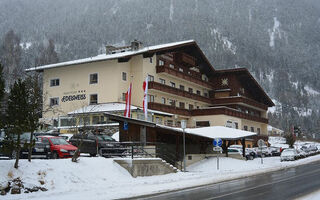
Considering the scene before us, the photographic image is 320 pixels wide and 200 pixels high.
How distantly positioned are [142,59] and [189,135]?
23.2 meters

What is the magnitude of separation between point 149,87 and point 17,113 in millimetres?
35722

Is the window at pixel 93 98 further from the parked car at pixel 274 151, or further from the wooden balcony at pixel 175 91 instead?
the parked car at pixel 274 151

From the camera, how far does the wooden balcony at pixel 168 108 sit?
52.1 meters

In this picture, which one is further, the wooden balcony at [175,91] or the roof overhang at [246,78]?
the roof overhang at [246,78]

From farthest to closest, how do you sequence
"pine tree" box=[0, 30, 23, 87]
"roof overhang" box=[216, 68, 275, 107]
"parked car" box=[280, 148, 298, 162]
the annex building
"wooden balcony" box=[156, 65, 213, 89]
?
"pine tree" box=[0, 30, 23, 87], "roof overhang" box=[216, 68, 275, 107], "wooden balcony" box=[156, 65, 213, 89], the annex building, "parked car" box=[280, 148, 298, 162]

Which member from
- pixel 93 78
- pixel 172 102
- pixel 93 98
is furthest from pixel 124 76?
pixel 172 102

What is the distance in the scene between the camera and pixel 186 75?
61219 millimetres

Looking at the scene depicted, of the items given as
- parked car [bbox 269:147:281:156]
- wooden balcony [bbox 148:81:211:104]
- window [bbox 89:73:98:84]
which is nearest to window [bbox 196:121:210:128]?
wooden balcony [bbox 148:81:211:104]

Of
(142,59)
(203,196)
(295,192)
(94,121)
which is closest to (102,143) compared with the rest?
(203,196)

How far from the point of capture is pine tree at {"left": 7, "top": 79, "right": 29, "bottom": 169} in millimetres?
17422

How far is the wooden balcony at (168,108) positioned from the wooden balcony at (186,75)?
4.90 metres

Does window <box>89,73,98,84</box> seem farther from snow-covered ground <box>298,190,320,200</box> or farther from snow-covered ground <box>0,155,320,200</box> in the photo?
snow-covered ground <box>298,190,320,200</box>

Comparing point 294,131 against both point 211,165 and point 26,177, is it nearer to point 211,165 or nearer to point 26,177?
point 211,165

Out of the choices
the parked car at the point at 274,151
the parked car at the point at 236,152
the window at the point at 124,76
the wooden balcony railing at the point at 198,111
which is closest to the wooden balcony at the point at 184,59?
the wooden balcony railing at the point at 198,111
